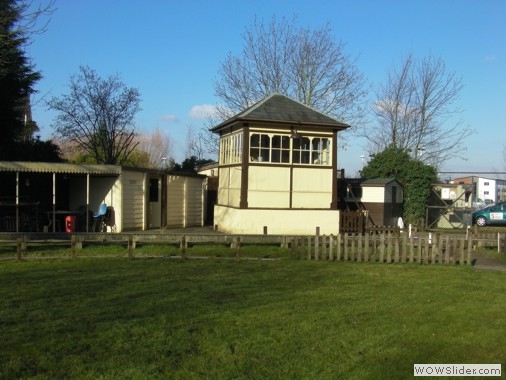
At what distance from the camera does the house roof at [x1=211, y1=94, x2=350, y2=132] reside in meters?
22.7

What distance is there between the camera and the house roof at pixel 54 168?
1898 centimetres

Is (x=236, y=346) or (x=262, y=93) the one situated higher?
(x=262, y=93)

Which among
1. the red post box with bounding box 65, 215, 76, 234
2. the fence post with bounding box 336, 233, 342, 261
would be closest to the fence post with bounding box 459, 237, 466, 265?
the fence post with bounding box 336, 233, 342, 261

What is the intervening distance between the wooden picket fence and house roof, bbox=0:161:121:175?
8063 mm

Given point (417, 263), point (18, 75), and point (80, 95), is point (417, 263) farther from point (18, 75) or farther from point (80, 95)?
point (80, 95)

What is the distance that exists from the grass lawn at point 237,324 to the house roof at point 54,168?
6.78m

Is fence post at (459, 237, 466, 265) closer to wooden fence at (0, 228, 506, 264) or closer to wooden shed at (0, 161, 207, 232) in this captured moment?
wooden fence at (0, 228, 506, 264)

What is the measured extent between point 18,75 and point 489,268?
68.9ft

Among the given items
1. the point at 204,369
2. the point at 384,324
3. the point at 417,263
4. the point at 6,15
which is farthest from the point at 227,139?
the point at 204,369

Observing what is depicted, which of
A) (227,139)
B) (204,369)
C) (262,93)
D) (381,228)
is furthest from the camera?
(262,93)

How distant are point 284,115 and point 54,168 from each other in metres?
9.01

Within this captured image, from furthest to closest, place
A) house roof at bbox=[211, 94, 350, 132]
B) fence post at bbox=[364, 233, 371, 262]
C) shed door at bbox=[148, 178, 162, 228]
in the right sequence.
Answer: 1. shed door at bbox=[148, 178, 162, 228]
2. house roof at bbox=[211, 94, 350, 132]
3. fence post at bbox=[364, 233, 371, 262]

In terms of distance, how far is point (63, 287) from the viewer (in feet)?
34.4

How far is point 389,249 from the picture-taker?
1628 cm
